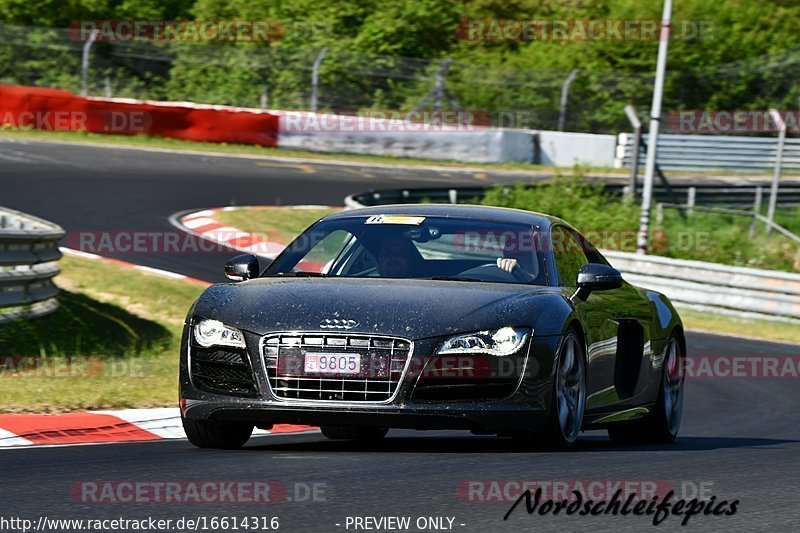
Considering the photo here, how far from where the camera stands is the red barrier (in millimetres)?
32844

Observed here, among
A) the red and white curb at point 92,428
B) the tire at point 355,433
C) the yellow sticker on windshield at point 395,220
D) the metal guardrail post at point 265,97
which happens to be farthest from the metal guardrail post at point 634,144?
the yellow sticker on windshield at point 395,220

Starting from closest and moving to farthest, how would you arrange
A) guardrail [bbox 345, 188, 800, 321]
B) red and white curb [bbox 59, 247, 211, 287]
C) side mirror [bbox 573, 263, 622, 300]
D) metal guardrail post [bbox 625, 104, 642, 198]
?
side mirror [bbox 573, 263, 622, 300], red and white curb [bbox 59, 247, 211, 287], guardrail [bbox 345, 188, 800, 321], metal guardrail post [bbox 625, 104, 642, 198]

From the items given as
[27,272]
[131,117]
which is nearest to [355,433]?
[27,272]

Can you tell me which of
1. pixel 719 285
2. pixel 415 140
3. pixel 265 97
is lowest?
pixel 415 140

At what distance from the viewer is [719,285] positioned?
1992cm

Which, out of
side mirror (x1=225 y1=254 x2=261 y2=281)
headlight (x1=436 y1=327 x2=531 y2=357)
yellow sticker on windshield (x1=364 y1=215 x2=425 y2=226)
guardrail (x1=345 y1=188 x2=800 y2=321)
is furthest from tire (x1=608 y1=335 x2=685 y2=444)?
guardrail (x1=345 y1=188 x2=800 y2=321)

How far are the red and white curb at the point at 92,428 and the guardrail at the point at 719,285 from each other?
1166 centimetres

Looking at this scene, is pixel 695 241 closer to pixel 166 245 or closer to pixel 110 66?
pixel 166 245

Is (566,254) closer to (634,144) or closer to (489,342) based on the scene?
A: (489,342)

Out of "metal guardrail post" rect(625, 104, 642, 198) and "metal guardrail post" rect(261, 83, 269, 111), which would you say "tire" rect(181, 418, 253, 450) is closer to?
→ "metal guardrail post" rect(625, 104, 642, 198)

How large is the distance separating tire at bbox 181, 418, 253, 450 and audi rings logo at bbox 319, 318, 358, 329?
88cm

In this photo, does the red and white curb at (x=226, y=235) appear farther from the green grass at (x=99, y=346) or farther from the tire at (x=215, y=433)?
the tire at (x=215, y=433)

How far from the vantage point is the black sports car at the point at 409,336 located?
6.58 m

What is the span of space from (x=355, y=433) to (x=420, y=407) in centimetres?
178
